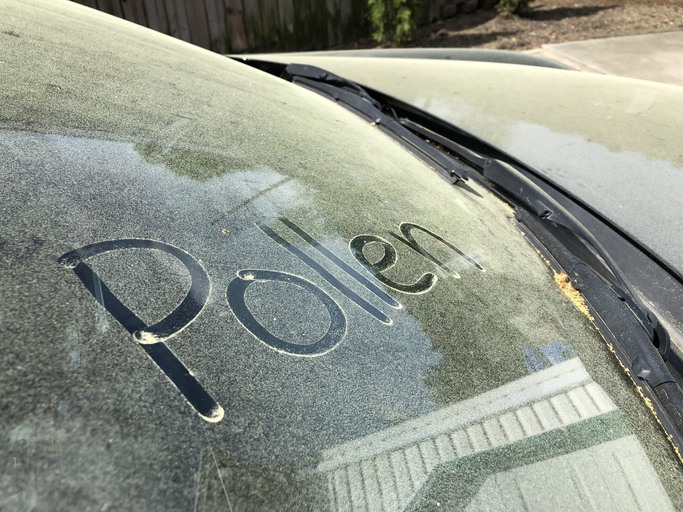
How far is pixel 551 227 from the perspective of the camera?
59.5 inches

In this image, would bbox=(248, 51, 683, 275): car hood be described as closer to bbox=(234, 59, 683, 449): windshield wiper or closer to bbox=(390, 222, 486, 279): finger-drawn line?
bbox=(234, 59, 683, 449): windshield wiper

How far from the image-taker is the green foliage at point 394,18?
7969mm

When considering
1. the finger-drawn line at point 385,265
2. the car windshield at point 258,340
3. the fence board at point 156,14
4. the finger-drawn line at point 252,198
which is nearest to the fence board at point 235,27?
the fence board at point 156,14

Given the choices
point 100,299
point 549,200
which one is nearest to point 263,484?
point 100,299

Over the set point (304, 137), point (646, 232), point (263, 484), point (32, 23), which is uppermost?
point (32, 23)

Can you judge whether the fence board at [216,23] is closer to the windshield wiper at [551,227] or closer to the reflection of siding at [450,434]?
the windshield wiper at [551,227]

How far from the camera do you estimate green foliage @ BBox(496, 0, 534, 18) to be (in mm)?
9219

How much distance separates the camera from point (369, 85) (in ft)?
8.07

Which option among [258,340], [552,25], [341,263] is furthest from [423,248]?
[552,25]

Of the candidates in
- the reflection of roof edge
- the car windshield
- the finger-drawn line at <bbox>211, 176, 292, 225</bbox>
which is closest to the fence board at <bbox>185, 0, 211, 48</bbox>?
the car windshield

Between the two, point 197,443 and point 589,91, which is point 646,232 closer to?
point 589,91

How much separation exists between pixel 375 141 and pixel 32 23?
1.19 m

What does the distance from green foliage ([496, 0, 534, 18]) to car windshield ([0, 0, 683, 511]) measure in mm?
9709

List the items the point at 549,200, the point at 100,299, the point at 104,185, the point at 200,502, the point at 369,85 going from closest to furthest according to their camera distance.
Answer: the point at 200,502 < the point at 100,299 < the point at 104,185 < the point at 549,200 < the point at 369,85
